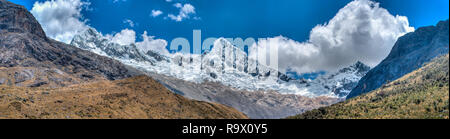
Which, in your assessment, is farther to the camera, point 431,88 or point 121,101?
point 121,101

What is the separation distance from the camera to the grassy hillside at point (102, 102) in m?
86.5

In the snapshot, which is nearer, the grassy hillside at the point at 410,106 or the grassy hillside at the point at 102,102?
the grassy hillside at the point at 410,106

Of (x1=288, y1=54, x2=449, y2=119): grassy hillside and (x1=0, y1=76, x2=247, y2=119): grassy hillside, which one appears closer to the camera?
(x1=288, y1=54, x2=449, y2=119): grassy hillside

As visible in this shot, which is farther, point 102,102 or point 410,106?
point 102,102

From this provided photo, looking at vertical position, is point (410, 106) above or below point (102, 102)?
below

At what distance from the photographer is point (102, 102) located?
341 ft

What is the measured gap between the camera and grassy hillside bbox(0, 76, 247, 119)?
86500 millimetres
